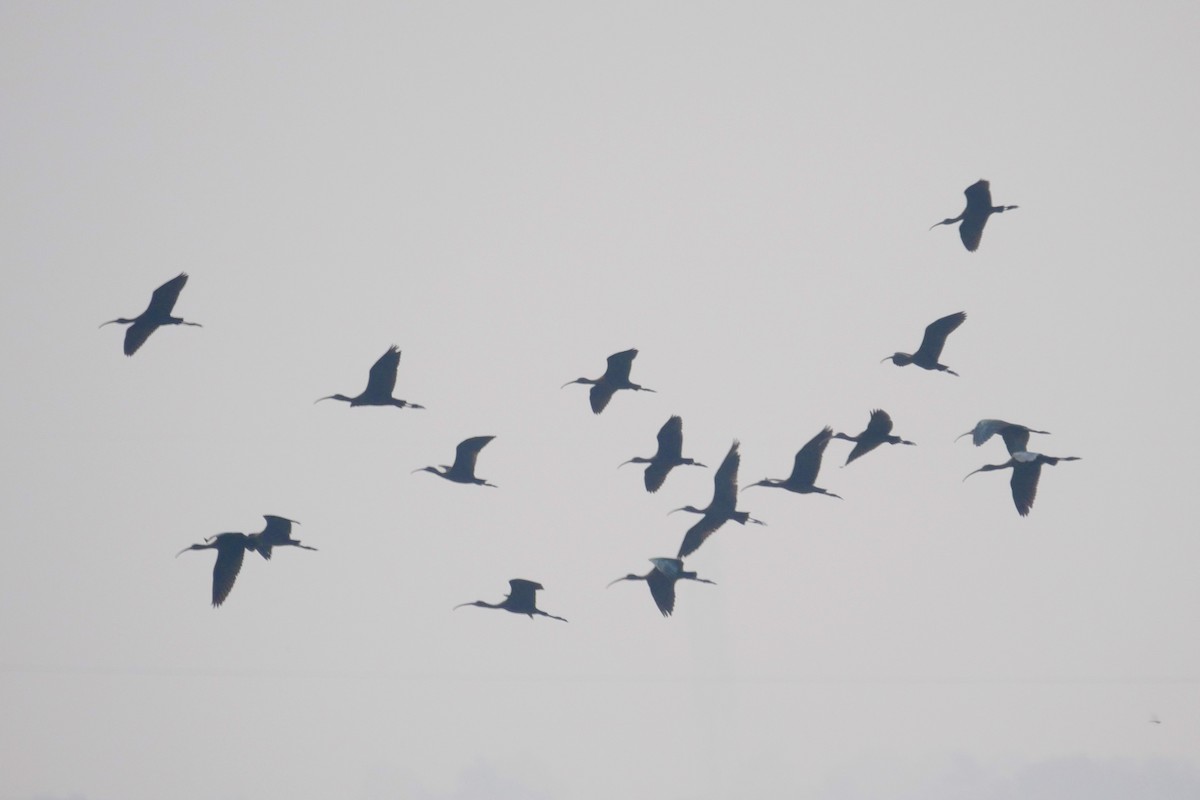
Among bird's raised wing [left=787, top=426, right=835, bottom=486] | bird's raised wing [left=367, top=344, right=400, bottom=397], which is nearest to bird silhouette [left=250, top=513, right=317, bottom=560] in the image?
bird's raised wing [left=367, top=344, right=400, bottom=397]

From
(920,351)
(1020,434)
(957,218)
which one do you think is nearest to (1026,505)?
(1020,434)

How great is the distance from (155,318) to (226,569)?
6088mm

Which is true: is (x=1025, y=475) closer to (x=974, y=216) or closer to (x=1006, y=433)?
(x=1006, y=433)

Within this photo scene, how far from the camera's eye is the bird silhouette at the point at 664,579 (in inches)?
1326

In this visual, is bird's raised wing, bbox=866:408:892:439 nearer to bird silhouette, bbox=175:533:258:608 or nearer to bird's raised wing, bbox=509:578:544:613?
bird's raised wing, bbox=509:578:544:613

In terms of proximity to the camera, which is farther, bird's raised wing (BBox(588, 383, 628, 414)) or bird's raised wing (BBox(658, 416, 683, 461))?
bird's raised wing (BBox(588, 383, 628, 414))

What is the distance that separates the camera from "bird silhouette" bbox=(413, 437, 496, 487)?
37125mm

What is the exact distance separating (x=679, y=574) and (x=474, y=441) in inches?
243

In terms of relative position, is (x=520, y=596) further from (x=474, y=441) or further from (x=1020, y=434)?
(x=1020, y=434)

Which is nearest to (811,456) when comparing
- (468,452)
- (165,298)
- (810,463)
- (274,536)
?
(810,463)

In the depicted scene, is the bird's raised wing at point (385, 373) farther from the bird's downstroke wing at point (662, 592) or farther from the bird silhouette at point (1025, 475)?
the bird silhouette at point (1025, 475)

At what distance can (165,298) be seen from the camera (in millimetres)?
36844

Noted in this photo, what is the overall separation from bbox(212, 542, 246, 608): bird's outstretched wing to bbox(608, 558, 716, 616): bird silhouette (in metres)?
8.17

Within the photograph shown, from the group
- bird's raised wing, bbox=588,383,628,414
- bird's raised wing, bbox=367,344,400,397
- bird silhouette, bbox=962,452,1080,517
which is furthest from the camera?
bird's raised wing, bbox=588,383,628,414
